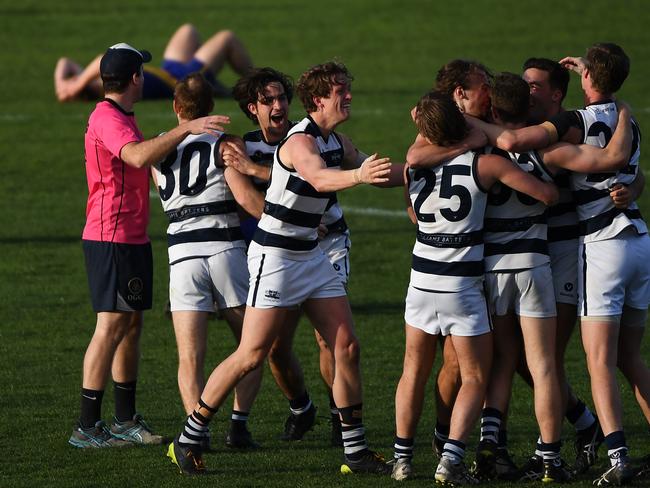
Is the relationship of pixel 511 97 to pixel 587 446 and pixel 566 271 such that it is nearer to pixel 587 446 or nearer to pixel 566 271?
pixel 566 271

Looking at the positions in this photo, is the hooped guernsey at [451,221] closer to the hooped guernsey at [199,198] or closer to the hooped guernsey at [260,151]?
the hooped guernsey at [260,151]

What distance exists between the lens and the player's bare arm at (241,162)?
25.6 feet

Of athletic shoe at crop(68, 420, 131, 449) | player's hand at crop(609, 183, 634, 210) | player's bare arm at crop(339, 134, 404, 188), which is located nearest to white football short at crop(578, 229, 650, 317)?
player's hand at crop(609, 183, 634, 210)

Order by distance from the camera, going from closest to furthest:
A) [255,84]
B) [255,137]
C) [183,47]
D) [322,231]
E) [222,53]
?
[255,84]
[322,231]
[255,137]
[222,53]
[183,47]

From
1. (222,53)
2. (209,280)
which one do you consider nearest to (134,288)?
(209,280)

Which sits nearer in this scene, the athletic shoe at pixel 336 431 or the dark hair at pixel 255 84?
the dark hair at pixel 255 84

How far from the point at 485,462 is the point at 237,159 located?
7.13 ft

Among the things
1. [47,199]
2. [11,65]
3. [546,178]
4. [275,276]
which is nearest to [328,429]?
[275,276]

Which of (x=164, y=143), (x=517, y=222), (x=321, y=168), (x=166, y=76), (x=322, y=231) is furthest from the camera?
(x=166, y=76)

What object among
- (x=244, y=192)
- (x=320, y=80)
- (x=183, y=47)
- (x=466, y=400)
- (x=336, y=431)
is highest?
(x=183, y=47)

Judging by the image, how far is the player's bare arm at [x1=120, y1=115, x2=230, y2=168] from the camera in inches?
295

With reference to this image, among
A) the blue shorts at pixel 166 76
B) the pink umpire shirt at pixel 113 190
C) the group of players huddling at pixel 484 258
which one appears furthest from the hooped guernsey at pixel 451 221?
the blue shorts at pixel 166 76

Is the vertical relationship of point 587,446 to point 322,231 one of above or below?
below

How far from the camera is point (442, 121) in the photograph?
22.8 ft
